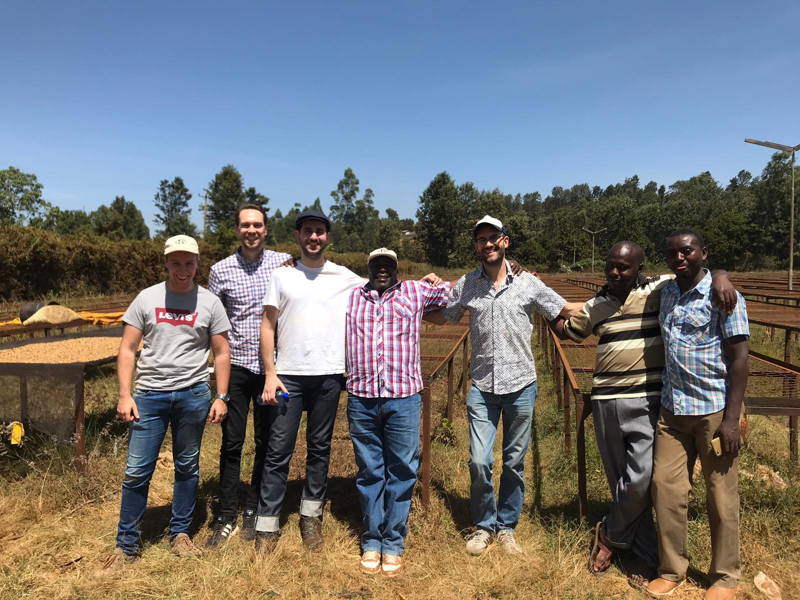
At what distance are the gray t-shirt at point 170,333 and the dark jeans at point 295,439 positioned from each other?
0.45 m

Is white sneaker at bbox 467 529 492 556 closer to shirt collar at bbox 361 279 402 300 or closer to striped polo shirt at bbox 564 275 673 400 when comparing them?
striped polo shirt at bbox 564 275 673 400

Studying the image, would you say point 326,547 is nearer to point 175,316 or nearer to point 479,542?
point 479,542

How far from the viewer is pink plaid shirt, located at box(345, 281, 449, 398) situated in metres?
2.45

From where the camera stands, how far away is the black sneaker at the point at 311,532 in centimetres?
269

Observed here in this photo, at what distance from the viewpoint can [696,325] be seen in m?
2.10

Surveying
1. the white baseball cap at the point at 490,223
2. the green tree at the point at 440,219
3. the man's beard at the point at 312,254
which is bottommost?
the man's beard at the point at 312,254

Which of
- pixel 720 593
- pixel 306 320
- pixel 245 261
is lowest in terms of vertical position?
pixel 720 593

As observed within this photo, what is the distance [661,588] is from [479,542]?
819 millimetres

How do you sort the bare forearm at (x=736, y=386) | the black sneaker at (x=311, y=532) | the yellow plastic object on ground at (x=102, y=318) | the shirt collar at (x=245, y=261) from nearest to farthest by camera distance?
the bare forearm at (x=736, y=386) → the black sneaker at (x=311, y=532) → the shirt collar at (x=245, y=261) → the yellow plastic object on ground at (x=102, y=318)

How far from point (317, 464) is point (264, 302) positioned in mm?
888

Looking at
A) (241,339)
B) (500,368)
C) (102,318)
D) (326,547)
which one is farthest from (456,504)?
(102,318)

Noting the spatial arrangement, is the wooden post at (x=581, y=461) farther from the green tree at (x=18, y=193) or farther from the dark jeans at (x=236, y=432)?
the green tree at (x=18, y=193)

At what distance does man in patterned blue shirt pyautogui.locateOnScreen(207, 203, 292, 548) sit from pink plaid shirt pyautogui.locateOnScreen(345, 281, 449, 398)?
53cm

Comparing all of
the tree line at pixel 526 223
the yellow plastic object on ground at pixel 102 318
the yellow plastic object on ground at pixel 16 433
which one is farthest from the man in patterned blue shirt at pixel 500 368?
the tree line at pixel 526 223
